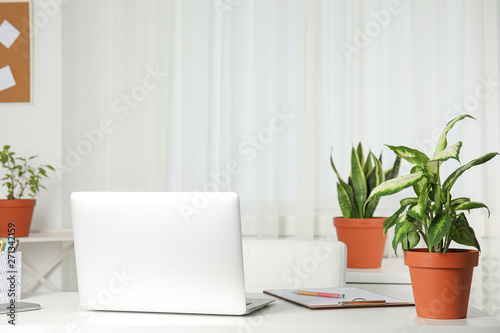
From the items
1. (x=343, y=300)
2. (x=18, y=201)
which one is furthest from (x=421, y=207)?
(x=18, y=201)

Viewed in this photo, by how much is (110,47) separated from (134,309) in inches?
93.7

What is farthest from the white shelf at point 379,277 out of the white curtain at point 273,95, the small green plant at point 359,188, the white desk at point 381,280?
the white curtain at point 273,95

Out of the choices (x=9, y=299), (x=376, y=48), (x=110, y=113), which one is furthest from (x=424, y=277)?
(x=110, y=113)

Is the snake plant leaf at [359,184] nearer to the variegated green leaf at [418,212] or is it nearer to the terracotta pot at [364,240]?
the terracotta pot at [364,240]

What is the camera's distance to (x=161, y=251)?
4.04 feet

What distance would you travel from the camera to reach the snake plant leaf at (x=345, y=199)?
2596 millimetres

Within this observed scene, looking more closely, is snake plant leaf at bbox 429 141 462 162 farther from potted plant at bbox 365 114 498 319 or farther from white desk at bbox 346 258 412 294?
white desk at bbox 346 258 412 294

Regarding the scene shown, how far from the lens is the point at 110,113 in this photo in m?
3.37

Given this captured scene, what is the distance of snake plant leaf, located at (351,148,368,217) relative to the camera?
2.58 meters

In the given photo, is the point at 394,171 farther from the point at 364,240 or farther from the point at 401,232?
the point at 401,232

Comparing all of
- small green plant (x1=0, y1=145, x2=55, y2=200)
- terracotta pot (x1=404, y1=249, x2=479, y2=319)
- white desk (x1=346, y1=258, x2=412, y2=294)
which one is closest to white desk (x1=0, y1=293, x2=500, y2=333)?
terracotta pot (x1=404, y1=249, x2=479, y2=319)

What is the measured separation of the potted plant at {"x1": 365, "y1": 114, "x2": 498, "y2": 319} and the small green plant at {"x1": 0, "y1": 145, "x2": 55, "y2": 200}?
213cm

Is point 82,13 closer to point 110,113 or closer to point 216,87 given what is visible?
point 110,113

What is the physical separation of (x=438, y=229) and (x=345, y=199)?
140cm
